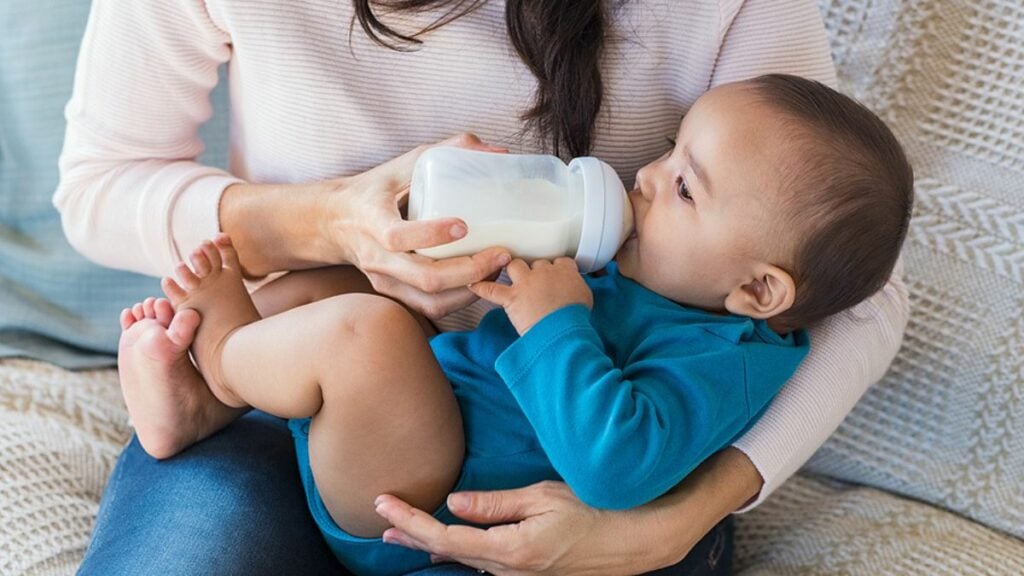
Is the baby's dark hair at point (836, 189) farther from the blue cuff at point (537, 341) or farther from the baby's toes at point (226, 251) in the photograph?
the baby's toes at point (226, 251)

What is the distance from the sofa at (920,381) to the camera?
49.8 inches

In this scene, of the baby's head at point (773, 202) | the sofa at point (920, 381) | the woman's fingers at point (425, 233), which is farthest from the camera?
the sofa at point (920, 381)

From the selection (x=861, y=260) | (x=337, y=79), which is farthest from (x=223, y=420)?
(x=861, y=260)

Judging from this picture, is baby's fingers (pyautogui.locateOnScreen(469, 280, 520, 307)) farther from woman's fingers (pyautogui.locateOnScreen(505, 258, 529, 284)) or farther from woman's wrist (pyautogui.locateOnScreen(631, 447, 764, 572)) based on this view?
woman's wrist (pyautogui.locateOnScreen(631, 447, 764, 572))

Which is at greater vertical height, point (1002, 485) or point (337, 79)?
point (337, 79)

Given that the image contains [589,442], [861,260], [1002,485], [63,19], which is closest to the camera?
[589,442]

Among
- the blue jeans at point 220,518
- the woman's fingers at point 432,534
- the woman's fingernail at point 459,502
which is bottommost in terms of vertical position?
the blue jeans at point 220,518

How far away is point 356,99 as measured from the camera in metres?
1.16

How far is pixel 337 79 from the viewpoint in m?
1.15

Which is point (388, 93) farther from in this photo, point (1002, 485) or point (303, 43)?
point (1002, 485)

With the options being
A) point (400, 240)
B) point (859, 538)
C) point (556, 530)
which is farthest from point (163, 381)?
point (859, 538)

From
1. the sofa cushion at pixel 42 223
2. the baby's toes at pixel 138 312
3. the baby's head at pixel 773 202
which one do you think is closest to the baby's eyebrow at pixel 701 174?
the baby's head at pixel 773 202

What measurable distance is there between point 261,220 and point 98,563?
1.25ft

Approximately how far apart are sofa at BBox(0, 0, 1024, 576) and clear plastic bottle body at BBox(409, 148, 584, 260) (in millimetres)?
537
